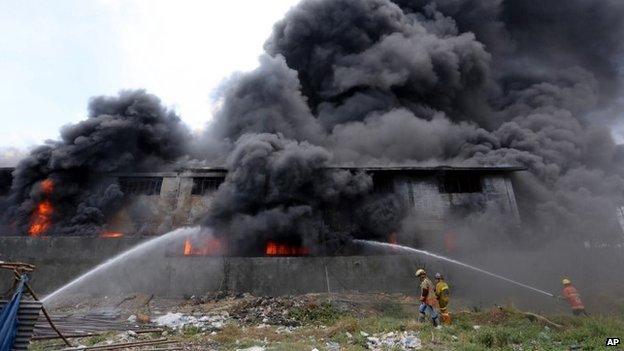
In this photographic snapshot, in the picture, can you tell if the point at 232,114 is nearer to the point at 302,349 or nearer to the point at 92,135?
the point at 92,135

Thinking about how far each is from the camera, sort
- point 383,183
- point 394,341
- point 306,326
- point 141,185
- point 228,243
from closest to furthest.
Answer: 1. point 394,341
2. point 306,326
3. point 228,243
4. point 383,183
5. point 141,185

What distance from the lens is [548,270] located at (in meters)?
16.9

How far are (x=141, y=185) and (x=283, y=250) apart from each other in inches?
373

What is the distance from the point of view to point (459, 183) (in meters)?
21.4

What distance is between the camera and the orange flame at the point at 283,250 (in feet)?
60.3

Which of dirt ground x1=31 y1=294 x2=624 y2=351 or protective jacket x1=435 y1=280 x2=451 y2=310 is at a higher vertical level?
protective jacket x1=435 y1=280 x2=451 y2=310

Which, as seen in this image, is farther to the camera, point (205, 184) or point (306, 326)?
point (205, 184)

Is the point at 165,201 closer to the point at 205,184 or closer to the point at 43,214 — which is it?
the point at 205,184

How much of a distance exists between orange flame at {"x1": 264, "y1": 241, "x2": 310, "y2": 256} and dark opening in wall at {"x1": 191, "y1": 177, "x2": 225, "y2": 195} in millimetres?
5258

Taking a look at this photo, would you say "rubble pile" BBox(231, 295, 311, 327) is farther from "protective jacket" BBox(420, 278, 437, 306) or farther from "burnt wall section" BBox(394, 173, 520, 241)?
"burnt wall section" BBox(394, 173, 520, 241)

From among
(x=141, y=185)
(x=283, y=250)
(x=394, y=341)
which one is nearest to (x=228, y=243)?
(x=283, y=250)

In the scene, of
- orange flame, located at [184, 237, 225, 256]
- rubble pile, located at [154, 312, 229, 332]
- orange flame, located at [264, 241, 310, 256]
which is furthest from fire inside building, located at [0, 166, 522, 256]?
rubble pile, located at [154, 312, 229, 332]

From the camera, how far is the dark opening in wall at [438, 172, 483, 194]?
21.2 meters

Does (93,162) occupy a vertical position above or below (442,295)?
above
